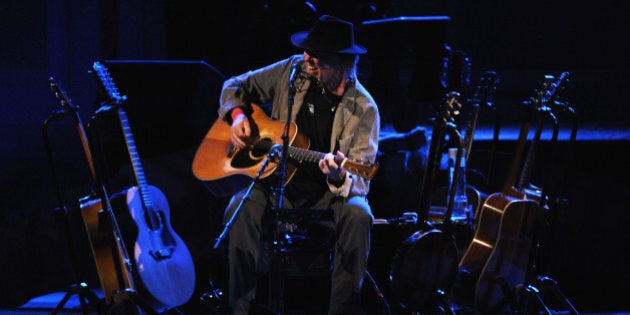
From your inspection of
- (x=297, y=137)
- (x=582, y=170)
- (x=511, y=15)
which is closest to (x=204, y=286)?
(x=297, y=137)

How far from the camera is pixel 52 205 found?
4.84 meters

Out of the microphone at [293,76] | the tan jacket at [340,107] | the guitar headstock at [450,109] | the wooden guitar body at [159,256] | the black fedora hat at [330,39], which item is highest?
the black fedora hat at [330,39]

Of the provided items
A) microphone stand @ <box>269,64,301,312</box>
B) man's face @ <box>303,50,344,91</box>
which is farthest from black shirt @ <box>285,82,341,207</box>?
microphone stand @ <box>269,64,301,312</box>

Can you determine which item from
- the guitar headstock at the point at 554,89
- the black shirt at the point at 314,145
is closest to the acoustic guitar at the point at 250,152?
the black shirt at the point at 314,145

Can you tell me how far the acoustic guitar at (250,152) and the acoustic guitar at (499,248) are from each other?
1112 millimetres

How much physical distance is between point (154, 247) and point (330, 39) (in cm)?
154

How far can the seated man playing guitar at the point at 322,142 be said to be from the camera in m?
3.84

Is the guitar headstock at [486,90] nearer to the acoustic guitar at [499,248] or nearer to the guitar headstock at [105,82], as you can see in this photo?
the acoustic guitar at [499,248]

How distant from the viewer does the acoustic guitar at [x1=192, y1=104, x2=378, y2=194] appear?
3.98m

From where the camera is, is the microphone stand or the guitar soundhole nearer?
the microphone stand

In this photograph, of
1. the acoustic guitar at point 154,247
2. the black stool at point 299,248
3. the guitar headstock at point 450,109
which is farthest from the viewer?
the acoustic guitar at point 154,247

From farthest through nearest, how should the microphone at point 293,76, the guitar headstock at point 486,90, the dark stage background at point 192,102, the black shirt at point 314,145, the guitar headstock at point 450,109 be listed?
the dark stage background at point 192,102 → the guitar headstock at point 486,90 → the black shirt at point 314,145 → the guitar headstock at point 450,109 → the microphone at point 293,76

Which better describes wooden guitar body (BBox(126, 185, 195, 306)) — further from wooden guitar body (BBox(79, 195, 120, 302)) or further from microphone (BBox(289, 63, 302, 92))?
microphone (BBox(289, 63, 302, 92))

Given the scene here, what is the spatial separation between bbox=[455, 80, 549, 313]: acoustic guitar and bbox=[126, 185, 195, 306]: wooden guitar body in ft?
5.37
